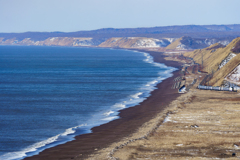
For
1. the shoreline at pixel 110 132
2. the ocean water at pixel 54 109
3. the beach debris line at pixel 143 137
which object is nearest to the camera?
the beach debris line at pixel 143 137

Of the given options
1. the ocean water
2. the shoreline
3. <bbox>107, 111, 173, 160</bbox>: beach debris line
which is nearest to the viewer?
<bbox>107, 111, 173, 160</bbox>: beach debris line

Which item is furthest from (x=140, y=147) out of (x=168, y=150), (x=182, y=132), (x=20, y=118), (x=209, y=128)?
(x=20, y=118)

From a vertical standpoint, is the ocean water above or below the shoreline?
below

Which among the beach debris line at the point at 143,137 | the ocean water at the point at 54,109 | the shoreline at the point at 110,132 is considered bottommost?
the ocean water at the point at 54,109

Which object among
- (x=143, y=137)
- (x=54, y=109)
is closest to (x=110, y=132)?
(x=143, y=137)

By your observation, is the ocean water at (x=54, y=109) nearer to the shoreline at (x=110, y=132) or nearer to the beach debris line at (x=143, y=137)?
the shoreline at (x=110, y=132)

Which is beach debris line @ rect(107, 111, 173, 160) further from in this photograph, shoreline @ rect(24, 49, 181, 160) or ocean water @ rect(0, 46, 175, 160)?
ocean water @ rect(0, 46, 175, 160)

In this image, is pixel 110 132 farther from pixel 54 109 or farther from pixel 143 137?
pixel 54 109

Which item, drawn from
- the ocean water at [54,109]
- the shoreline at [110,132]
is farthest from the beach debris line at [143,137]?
the ocean water at [54,109]

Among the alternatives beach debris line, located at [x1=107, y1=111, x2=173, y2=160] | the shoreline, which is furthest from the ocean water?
beach debris line, located at [x1=107, y1=111, x2=173, y2=160]
